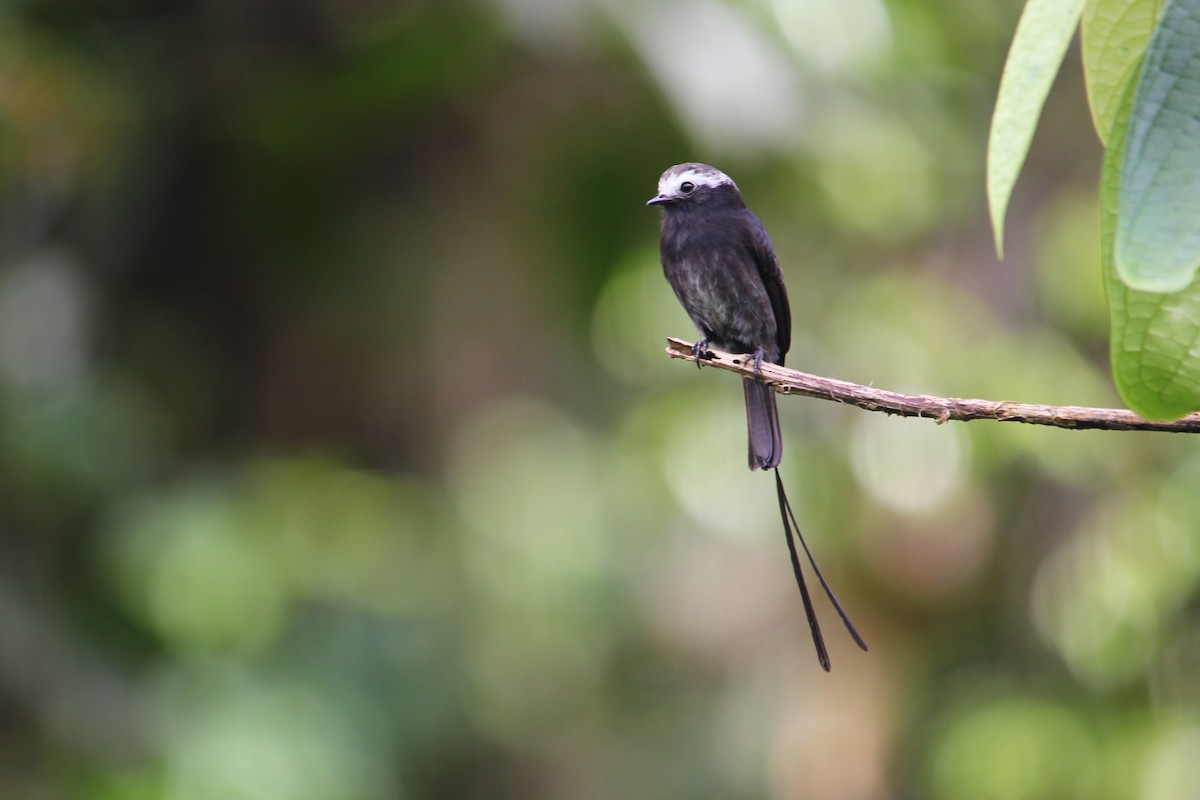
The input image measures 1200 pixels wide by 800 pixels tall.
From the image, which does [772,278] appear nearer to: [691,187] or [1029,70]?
[691,187]

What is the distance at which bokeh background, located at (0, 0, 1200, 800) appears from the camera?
477 cm

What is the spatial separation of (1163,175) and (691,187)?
1404mm

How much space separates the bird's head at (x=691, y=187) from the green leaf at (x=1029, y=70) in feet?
3.70

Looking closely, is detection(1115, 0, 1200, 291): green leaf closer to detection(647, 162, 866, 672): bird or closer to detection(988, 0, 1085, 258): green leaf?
detection(988, 0, 1085, 258): green leaf

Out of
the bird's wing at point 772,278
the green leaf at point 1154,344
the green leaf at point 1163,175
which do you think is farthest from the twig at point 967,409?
the bird's wing at point 772,278

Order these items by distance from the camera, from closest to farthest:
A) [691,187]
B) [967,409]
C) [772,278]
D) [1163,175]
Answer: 1. [1163,175]
2. [967,409]
3. [691,187]
4. [772,278]

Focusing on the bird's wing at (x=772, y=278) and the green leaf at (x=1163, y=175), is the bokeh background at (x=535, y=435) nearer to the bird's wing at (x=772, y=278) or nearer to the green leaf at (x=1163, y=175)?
the bird's wing at (x=772, y=278)

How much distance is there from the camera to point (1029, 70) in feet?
2.68

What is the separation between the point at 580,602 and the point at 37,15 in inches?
144

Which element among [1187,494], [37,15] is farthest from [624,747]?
[37,15]

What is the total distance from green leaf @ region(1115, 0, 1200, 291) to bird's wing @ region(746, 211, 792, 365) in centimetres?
130

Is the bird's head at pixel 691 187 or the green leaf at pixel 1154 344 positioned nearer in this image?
the green leaf at pixel 1154 344

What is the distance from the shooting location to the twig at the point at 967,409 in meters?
0.92

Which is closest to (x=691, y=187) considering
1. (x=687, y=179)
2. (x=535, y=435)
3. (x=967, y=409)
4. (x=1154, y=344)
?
(x=687, y=179)
